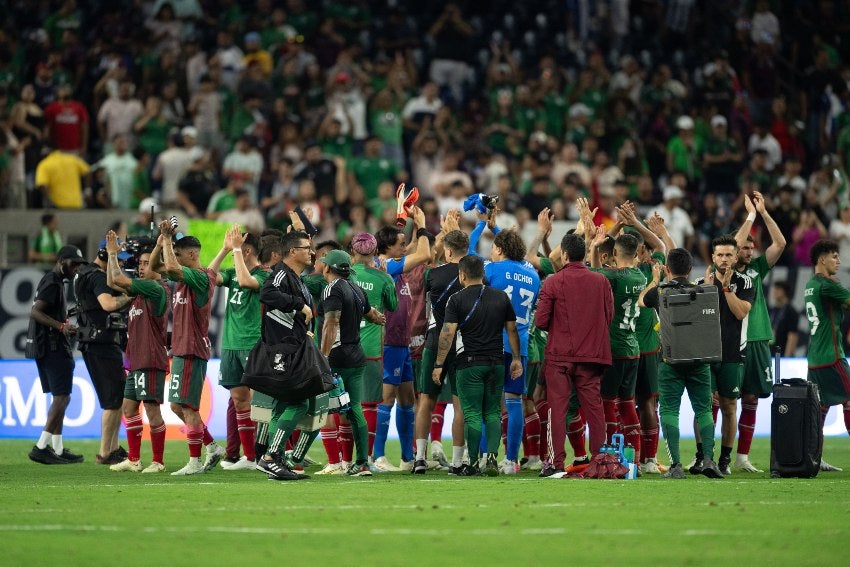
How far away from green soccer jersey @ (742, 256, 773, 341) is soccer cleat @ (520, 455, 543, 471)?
2.51 m

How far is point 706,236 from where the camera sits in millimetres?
25422

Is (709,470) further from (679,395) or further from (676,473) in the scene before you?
(679,395)

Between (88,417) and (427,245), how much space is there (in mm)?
7346

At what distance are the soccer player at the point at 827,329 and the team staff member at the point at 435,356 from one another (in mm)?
3914

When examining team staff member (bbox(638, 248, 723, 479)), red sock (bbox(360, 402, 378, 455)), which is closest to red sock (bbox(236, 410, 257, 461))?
red sock (bbox(360, 402, 378, 455))

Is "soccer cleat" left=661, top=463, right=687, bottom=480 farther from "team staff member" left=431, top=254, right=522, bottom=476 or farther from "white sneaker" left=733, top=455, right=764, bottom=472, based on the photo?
"team staff member" left=431, top=254, right=522, bottom=476

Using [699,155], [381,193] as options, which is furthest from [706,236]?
[381,193]

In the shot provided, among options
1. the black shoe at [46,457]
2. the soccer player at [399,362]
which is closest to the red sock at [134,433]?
the black shoe at [46,457]

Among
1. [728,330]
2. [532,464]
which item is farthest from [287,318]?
[728,330]

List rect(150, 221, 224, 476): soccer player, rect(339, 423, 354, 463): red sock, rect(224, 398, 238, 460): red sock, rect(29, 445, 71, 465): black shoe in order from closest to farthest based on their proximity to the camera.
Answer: rect(150, 221, 224, 476): soccer player < rect(339, 423, 354, 463): red sock < rect(224, 398, 238, 460): red sock < rect(29, 445, 71, 465): black shoe

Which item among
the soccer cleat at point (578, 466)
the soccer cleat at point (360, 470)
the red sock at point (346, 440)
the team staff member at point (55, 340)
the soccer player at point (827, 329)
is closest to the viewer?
the soccer cleat at point (578, 466)

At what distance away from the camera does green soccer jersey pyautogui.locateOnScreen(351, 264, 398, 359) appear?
14.7 meters

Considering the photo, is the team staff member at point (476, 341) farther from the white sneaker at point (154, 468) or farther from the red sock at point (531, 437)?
the white sneaker at point (154, 468)

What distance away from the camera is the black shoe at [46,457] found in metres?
16.2
